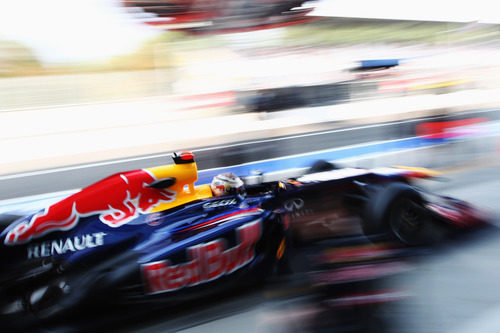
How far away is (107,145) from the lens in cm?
784

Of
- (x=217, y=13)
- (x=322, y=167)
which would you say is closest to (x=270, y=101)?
(x=217, y=13)

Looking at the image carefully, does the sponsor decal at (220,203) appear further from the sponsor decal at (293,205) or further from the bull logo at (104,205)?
the sponsor decal at (293,205)

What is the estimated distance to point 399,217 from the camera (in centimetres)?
281

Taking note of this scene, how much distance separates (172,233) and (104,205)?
1.45 feet

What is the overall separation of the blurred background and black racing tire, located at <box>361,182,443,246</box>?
0.15 metres

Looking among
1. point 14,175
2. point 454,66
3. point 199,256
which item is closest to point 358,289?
point 199,256

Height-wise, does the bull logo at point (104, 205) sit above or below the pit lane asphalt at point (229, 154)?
above

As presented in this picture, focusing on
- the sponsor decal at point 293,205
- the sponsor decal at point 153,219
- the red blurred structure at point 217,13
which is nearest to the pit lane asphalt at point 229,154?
the red blurred structure at point 217,13

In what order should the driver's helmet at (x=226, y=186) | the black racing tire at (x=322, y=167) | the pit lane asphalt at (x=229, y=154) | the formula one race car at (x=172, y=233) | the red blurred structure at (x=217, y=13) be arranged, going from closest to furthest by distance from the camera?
the formula one race car at (x=172, y=233) → the driver's helmet at (x=226, y=186) → the black racing tire at (x=322, y=167) → the pit lane asphalt at (x=229, y=154) → the red blurred structure at (x=217, y=13)

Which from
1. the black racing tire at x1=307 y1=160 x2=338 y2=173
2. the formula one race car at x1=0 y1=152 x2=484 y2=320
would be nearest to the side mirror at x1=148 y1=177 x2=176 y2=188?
the formula one race car at x1=0 y1=152 x2=484 y2=320

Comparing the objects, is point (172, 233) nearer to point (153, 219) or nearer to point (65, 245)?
point (153, 219)

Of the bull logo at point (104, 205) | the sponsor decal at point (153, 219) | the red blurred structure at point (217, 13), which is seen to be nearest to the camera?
the bull logo at point (104, 205)

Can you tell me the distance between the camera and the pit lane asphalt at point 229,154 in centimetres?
597

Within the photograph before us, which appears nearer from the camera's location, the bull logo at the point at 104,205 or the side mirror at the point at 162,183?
the bull logo at the point at 104,205
